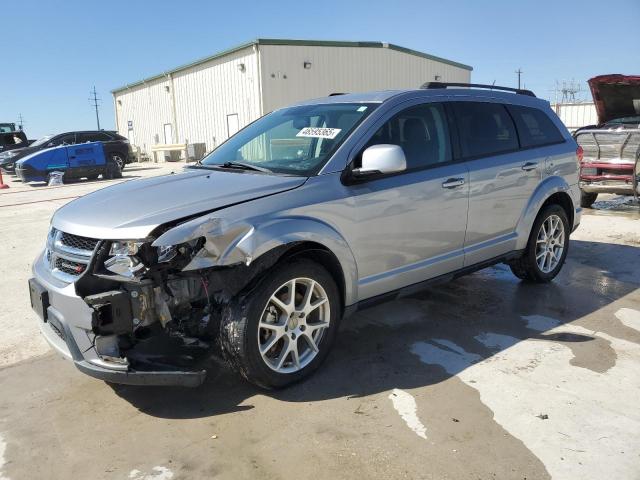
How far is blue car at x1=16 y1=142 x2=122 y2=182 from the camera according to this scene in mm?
17297

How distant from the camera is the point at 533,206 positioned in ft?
16.0

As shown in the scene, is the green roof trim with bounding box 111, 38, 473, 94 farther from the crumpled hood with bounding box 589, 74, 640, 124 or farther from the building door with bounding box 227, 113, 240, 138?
the crumpled hood with bounding box 589, 74, 640, 124

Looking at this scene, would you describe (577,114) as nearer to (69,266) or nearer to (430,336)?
(430,336)

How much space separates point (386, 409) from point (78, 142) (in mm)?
19809

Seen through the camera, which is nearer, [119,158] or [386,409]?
[386,409]

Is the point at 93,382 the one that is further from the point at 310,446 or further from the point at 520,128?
the point at 520,128

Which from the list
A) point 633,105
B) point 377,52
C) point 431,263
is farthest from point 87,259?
point 377,52

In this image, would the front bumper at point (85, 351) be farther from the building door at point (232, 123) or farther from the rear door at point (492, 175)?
the building door at point (232, 123)

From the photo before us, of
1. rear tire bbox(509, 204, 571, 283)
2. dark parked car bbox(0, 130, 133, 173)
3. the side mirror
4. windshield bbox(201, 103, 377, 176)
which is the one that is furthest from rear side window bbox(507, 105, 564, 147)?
dark parked car bbox(0, 130, 133, 173)

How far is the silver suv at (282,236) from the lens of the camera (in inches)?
112

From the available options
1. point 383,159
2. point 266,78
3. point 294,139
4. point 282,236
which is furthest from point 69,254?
point 266,78

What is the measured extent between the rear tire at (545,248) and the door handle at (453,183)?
1323mm

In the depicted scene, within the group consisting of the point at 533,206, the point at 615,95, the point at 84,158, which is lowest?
the point at 533,206

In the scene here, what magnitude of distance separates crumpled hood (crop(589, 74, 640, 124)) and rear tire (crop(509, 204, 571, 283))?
542 cm
